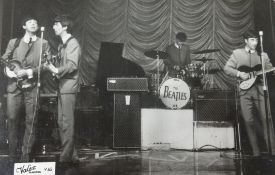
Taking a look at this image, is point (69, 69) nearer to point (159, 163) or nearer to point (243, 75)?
point (159, 163)

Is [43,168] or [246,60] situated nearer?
[43,168]

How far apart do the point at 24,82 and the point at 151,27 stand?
2.43 metres

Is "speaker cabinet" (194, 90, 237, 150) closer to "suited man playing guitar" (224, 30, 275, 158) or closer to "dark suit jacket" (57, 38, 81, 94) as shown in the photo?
"suited man playing guitar" (224, 30, 275, 158)

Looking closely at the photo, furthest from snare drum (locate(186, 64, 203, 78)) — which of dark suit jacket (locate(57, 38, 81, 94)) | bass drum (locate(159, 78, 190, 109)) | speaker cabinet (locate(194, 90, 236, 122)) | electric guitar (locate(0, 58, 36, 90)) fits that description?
electric guitar (locate(0, 58, 36, 90))

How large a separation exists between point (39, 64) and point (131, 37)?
6.45 feet

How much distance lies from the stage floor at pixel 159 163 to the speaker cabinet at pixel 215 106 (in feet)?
1.18

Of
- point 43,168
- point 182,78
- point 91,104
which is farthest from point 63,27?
point 182,78

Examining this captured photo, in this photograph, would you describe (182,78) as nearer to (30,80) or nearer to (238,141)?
(238,141)

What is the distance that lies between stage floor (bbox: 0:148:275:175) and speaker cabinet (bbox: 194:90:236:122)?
0.36 metres

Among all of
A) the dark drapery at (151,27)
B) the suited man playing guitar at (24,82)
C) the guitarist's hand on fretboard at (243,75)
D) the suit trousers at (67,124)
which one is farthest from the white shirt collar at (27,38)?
the guitarist's hand on fretboard at (243,75)

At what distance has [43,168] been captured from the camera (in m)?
2.14

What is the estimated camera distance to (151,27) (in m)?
4.53

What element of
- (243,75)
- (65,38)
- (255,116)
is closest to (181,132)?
Result: (255,116)
